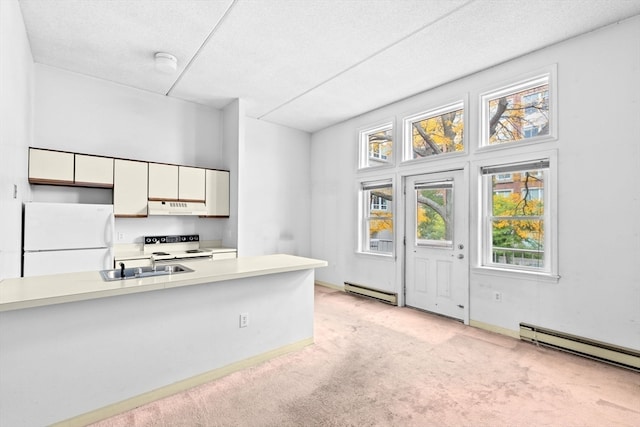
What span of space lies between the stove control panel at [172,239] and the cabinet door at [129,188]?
459 mm

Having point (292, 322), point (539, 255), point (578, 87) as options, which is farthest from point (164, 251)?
point (578, 87)

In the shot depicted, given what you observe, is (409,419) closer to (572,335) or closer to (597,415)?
(597,415)

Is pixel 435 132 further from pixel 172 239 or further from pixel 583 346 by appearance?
pixel 172 239

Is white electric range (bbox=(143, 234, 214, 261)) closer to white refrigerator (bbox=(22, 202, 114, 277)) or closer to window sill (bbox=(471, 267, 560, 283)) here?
white refrigerator (bbox=(22, 202, 114, 277))

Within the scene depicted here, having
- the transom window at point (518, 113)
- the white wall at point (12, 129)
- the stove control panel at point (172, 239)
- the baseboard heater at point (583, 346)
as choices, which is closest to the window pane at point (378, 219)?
the transom window at point (518, 113)

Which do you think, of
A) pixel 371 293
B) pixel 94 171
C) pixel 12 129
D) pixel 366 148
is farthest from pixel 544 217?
pixel 94 171

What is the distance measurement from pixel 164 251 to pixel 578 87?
17.4 ft

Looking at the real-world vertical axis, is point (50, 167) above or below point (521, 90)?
below

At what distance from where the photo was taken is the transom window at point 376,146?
4.98 meters

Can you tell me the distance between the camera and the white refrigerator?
3.08 metres

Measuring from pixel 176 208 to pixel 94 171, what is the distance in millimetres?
1027

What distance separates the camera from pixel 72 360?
1910 mm

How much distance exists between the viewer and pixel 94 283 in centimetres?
205

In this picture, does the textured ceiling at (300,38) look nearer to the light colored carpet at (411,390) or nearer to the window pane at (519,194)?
the window pane at (519,194)
